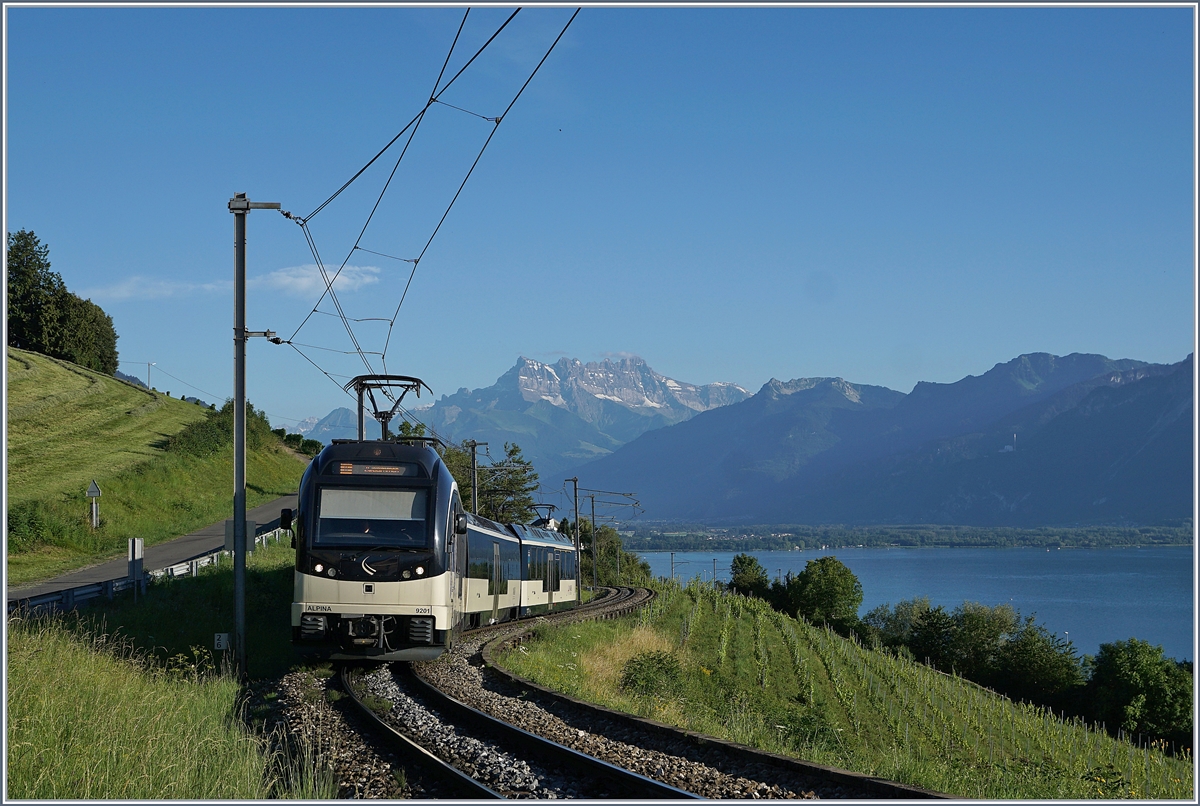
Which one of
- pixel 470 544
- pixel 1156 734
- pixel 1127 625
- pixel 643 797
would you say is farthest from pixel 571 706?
pixel 1127 625

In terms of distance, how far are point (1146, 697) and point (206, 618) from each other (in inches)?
2411

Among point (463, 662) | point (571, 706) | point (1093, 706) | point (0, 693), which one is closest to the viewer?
point (0, 693)

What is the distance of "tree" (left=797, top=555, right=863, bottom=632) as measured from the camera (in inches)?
3629

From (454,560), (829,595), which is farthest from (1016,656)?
(454,560)

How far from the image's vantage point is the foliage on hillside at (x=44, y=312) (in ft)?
245

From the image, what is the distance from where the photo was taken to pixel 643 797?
8.12 meters

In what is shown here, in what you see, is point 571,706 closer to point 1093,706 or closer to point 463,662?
point 463,662

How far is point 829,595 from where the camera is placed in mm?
Answer: 92875

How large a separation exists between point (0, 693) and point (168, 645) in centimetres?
1118

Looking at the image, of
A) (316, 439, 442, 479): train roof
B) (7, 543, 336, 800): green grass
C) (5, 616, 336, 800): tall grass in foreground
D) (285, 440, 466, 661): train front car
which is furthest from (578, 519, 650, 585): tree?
(5, 616, 336, 800): tall grass in foreground

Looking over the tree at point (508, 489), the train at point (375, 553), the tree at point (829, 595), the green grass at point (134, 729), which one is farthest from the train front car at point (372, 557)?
the tree at point (829, 595)

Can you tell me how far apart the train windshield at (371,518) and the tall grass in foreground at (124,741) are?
282 centimetres

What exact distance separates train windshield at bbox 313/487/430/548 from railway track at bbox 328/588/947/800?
2.16m

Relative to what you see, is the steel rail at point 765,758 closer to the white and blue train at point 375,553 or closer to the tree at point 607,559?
the white and blue train at point 375,553
